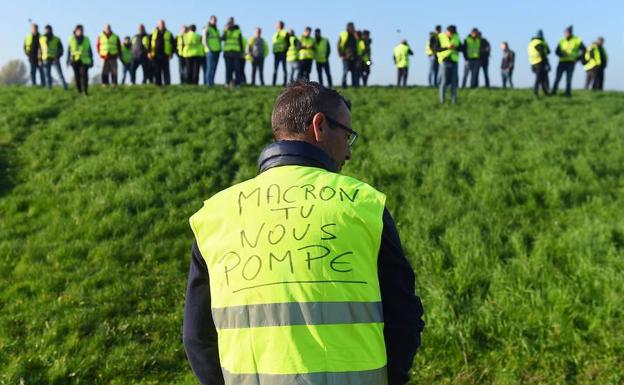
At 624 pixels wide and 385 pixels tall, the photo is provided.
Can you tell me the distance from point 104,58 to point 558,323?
14.9m

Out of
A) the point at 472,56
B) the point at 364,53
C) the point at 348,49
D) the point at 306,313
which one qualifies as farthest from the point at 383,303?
the point at 472,56

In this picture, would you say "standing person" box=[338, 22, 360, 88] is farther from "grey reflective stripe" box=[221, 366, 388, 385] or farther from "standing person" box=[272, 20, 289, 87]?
"grey reflective stripe" box=[221, 366, 388, 385]

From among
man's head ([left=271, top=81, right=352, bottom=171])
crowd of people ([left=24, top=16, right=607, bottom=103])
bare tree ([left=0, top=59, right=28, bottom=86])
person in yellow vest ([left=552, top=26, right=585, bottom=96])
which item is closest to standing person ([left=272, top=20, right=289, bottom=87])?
crowd of people ([left=24, top=16, right=607, bottom=103])

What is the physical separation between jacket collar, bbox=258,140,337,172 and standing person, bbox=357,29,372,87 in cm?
1528

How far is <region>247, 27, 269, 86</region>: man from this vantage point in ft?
61.6

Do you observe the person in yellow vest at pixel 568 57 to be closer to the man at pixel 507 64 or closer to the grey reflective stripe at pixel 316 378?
the man at pixel 507 64

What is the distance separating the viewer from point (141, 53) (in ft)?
57.9

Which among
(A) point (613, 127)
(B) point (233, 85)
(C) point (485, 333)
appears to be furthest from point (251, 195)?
(B) point (233, 85)

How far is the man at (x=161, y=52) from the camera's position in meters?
16.9

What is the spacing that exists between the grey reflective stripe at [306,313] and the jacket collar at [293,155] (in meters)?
0.52

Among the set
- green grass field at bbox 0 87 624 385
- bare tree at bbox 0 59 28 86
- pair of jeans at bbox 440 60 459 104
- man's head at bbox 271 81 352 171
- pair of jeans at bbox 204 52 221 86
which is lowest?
green grass field at bbox 0 87 624 385

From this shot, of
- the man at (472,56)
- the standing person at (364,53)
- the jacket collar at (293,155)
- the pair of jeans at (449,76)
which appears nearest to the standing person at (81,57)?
the standing person at (364,53)

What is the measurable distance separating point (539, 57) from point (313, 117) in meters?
15.0

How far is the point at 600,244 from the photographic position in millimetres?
6113
